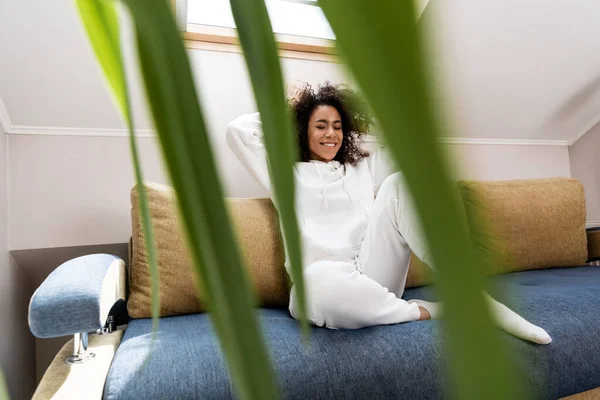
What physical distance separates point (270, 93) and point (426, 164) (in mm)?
46

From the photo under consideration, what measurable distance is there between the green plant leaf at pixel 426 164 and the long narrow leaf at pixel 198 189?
4 cm

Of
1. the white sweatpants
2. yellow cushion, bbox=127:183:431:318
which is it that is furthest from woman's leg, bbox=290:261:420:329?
yellow cushion, bbox=127:183:431:318

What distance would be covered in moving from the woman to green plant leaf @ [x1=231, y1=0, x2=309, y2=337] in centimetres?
76

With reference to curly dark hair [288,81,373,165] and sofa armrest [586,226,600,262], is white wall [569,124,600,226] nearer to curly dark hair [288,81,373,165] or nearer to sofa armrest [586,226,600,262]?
sofa armrest [586,226,600,262]

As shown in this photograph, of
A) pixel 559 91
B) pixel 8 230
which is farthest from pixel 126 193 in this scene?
pixel 559 91

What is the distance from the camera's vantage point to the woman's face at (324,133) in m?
1.68

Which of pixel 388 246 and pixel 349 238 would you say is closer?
pixel 388 246

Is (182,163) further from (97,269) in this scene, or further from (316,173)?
(316,173)

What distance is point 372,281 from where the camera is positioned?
3.62 ft

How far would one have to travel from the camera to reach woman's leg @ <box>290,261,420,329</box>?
1.00 m

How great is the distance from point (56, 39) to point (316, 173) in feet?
3.46

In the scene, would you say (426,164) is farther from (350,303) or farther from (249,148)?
(249,148)

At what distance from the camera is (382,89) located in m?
0.06

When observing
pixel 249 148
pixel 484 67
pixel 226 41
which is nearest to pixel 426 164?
pixel 249 148
